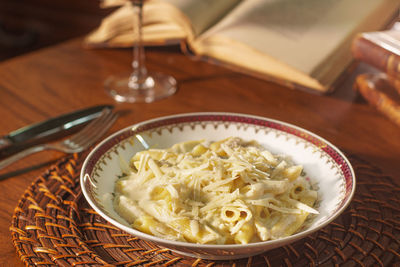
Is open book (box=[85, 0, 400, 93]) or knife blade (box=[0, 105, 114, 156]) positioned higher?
open book (box=[85, 0, 400, 93])

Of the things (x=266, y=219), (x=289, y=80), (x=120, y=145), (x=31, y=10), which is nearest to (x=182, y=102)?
(x=289, y=80)

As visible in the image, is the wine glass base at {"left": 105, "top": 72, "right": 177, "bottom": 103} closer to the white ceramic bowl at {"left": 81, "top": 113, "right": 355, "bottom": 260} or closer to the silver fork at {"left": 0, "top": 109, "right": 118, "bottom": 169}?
the silver fork at {"left": 0, "top": 109, "right": 118, "bottom": 169}

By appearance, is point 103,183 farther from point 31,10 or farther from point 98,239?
point 31,10

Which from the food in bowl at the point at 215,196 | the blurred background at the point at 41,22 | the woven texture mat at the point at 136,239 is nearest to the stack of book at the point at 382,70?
the woven texture mat at the point at 136,239

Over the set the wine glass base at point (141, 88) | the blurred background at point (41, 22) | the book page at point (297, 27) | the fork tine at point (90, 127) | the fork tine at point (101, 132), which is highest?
the book page at point (297, 27)

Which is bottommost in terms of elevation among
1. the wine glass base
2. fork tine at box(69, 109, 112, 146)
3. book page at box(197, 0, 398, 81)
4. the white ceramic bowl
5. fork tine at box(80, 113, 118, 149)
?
the wine glass base

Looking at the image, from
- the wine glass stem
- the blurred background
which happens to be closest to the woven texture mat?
the wine glass stem

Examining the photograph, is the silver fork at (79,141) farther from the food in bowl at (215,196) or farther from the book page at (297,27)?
Answer: the book page at (297,27)
